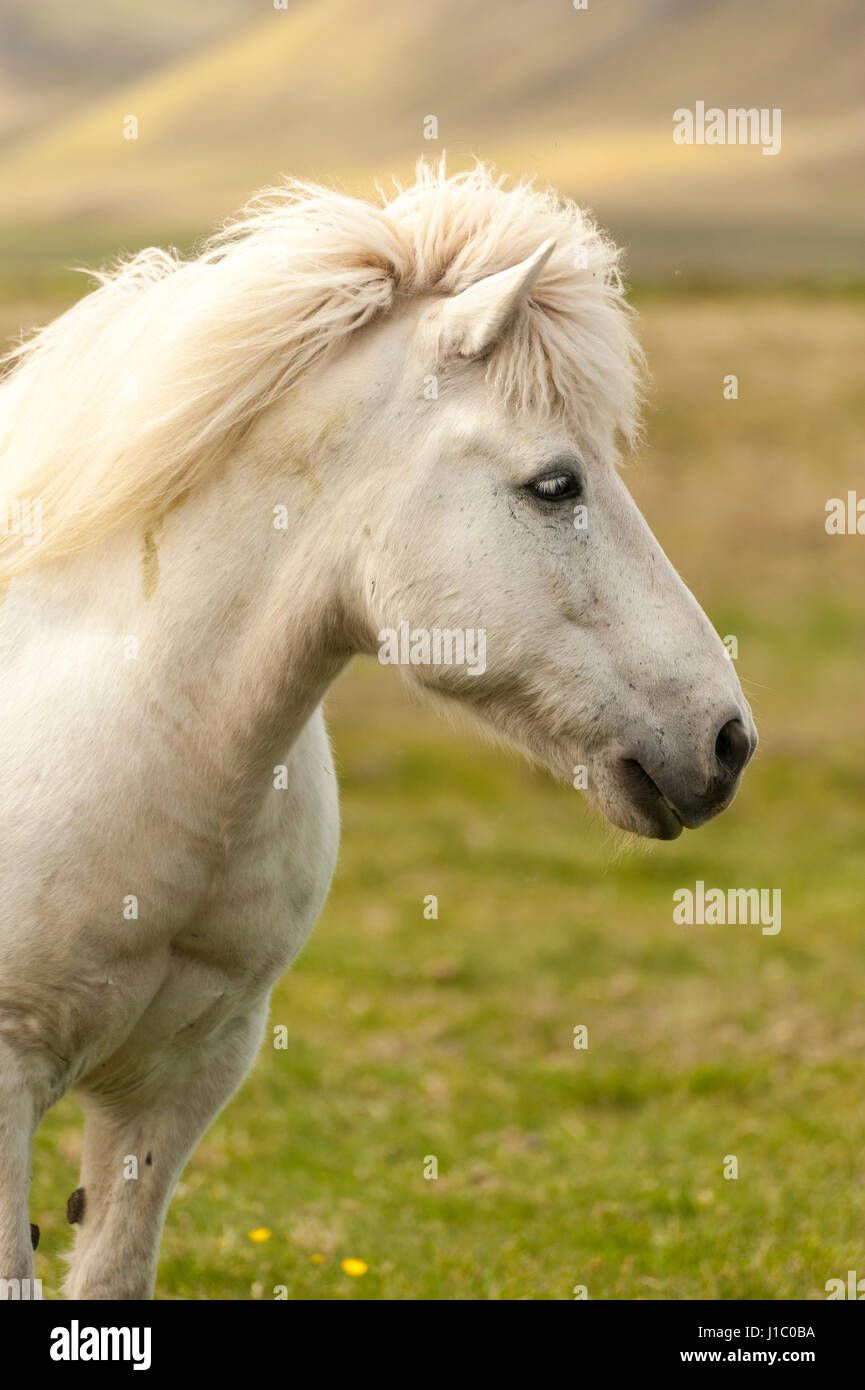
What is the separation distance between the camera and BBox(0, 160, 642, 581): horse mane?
3.34 meters

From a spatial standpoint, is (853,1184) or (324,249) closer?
(324,249)

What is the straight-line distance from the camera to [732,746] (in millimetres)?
3301

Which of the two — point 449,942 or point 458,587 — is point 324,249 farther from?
point 449,942

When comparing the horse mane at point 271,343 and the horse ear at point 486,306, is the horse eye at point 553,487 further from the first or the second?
the horse ear at point 486,306

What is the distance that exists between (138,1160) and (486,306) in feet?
7.70

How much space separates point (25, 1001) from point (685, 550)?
64.4 ft

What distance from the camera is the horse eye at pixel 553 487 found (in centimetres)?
322

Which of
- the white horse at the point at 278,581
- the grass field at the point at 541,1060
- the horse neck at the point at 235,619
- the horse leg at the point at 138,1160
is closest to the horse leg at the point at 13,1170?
the white horse at the point at 278,581

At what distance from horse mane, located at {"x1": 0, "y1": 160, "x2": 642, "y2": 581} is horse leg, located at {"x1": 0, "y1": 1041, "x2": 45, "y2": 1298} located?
120 cm

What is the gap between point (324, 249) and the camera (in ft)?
11.2

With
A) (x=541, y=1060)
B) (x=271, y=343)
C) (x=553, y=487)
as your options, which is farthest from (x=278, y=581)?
(x=541, y=1060)

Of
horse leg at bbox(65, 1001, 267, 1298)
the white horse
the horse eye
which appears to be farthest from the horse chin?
horse leg at bbox(65, 1001, 267, 1298)

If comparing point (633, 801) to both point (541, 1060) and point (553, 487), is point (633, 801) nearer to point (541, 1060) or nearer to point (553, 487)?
point (553, 487)
